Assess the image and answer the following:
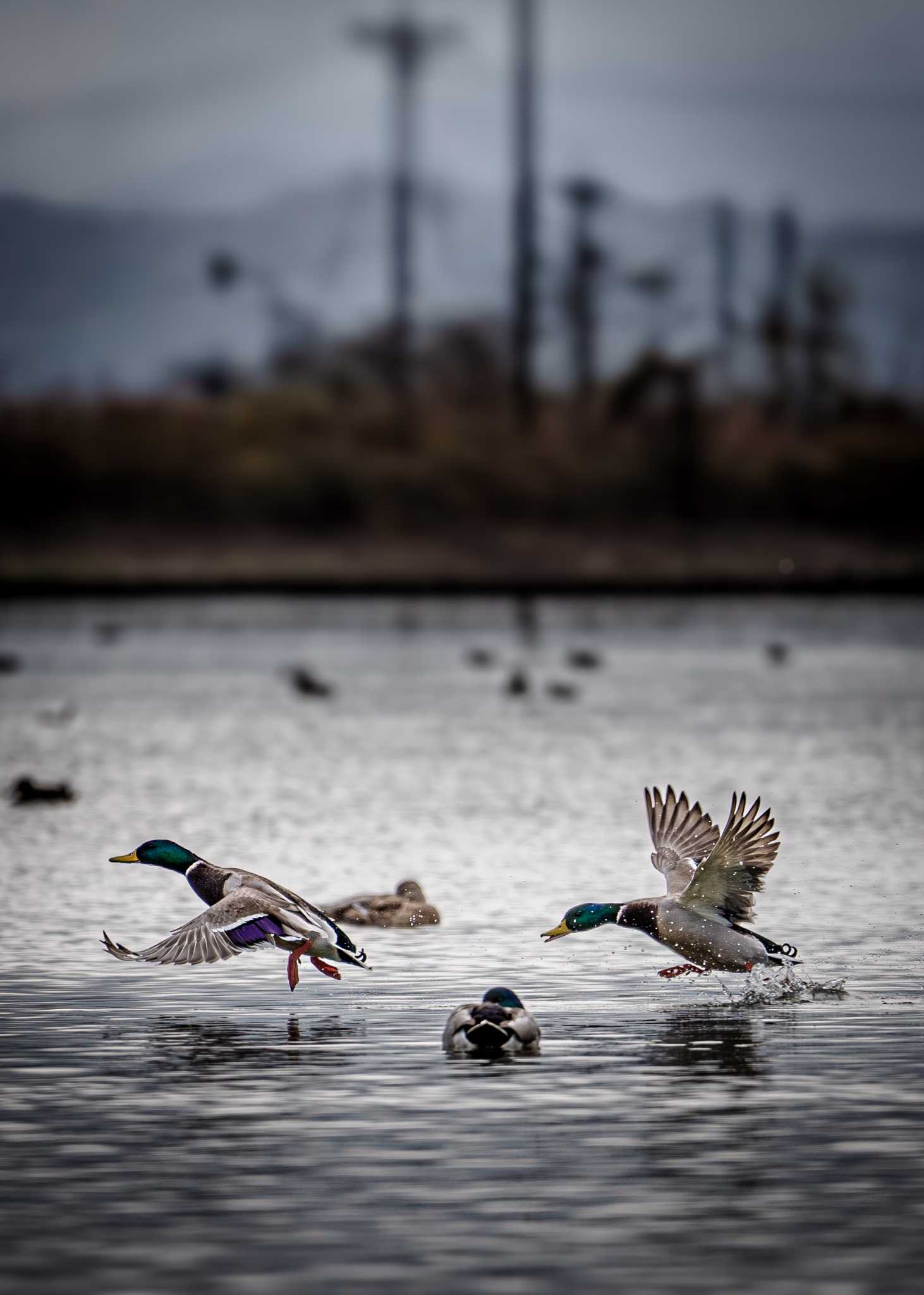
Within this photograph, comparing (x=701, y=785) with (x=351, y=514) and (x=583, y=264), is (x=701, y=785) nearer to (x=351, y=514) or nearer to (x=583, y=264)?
(x=583, y=264)

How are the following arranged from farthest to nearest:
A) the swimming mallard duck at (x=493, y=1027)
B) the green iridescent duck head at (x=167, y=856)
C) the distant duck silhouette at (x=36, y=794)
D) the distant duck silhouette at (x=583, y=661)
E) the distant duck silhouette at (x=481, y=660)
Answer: the distant duck silhouette at (x=481, y=660) < the distant duck silhouette at (x=583, y=661) < the distant duck silhouette at (x=36, y=794) < the green iridescent duck head at (x=167, y=856) < the swimming mallard duck at (x=493, y=1027)

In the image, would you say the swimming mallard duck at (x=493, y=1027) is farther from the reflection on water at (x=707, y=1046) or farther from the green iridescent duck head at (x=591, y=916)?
the green iridescent duck head at (x=591, y=916)

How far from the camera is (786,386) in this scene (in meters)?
161

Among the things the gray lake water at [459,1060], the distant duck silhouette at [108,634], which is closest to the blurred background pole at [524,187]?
the distant duck silhouette at [108,634]

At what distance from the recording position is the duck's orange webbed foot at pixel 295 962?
14.8 m

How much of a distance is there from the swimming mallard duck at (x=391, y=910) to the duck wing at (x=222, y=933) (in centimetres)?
441

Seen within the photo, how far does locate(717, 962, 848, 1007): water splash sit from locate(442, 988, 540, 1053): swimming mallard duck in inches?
85.7

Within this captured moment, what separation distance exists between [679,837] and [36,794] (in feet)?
47.7

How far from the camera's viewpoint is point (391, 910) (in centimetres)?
1906

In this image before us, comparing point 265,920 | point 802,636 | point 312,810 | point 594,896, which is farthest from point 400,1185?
point 802,636

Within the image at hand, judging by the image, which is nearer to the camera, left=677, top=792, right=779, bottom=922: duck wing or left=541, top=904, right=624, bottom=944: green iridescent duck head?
left=677, top=792, right=779, bottom=922: duck wing

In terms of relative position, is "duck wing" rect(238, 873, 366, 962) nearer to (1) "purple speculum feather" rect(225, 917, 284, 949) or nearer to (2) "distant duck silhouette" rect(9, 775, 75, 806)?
(1) "purple speculum feather" rect(225, 917, 284, 949)

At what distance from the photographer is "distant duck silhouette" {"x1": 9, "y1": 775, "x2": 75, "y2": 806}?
2945cm

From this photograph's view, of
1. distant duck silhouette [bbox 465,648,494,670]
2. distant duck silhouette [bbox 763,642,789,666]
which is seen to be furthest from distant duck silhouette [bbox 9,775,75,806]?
distant duck silhouette [bbox 763,642,789,666]
